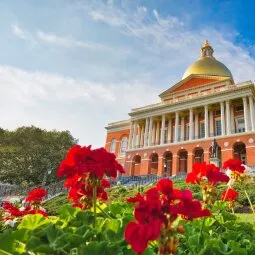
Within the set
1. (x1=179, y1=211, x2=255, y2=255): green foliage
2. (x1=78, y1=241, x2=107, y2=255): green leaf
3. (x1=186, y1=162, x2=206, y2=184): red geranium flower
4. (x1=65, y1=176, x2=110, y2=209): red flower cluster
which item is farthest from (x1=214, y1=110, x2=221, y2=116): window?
(x1=78, y1=241, x2=107, y2=255): green leaf

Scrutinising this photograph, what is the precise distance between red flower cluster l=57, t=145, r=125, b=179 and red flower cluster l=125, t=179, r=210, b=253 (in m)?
0.63

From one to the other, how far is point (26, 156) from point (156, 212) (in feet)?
138

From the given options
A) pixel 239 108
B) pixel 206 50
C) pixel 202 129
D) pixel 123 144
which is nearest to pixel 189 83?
pixel 202 129

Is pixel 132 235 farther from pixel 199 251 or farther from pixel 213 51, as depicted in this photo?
pixel 213 51

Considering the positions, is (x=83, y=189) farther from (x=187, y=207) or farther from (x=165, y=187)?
(x=187, y=207)

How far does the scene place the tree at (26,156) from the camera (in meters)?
39.2

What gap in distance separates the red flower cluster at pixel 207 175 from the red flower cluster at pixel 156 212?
979mm

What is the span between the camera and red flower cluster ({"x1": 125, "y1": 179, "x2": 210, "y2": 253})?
1326mm

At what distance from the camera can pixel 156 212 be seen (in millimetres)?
1433

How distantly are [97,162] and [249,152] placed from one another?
32921mm

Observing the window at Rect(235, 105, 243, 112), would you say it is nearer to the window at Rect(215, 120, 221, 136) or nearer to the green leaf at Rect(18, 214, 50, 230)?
the window at Rect(215, 120, 221, 136)

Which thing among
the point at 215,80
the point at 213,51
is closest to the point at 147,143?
the point at 215,80

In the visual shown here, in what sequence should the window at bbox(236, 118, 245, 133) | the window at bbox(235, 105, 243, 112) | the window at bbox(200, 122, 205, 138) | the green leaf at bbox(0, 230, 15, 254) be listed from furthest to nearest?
the window at bbox(200, 122, 205, 138) → the window at bbox(235, 105, 243, 112) → the window at bbox(236, 118, 245, 133) → the green leaf at bbox(0, 230, 15, 254)

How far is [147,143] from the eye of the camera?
41.2 m
